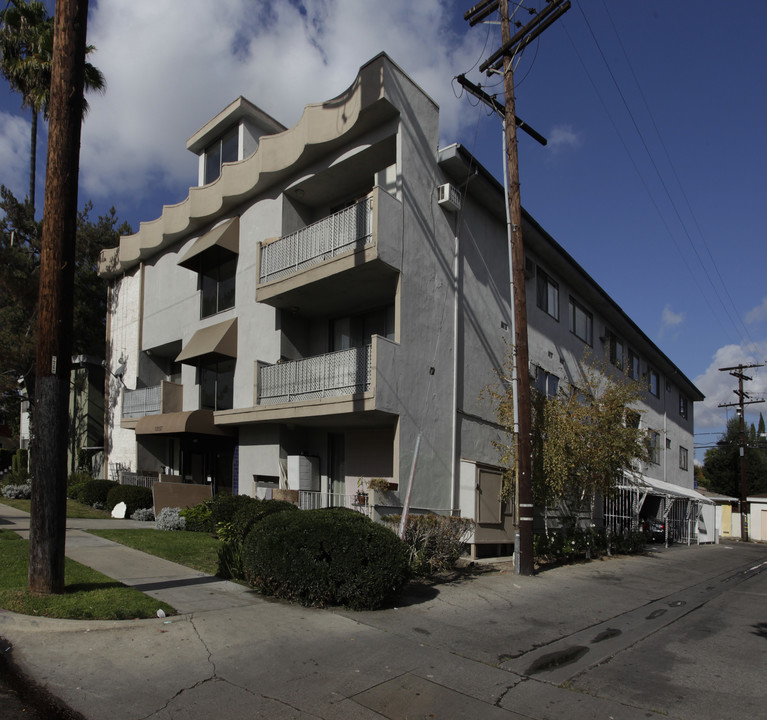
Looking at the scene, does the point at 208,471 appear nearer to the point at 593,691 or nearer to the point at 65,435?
the point at 65,435

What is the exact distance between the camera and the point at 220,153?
68.1 feet

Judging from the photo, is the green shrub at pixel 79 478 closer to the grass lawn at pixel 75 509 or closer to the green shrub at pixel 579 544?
the grass lawn at pixel 75 509

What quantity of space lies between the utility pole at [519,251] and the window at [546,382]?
268 inches

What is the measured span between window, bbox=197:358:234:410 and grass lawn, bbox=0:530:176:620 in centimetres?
964

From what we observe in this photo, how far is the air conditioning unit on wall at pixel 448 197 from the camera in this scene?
14.9m

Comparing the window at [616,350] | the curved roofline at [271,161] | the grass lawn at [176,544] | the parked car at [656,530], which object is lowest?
the parked car at [656,530]

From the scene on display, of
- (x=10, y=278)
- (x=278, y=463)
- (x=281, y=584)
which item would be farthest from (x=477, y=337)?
(x=10, y=278)

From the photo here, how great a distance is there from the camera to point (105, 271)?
25.3 meters

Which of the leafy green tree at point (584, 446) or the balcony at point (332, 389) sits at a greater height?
the balcony at point (332, 389)

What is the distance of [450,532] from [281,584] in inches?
147

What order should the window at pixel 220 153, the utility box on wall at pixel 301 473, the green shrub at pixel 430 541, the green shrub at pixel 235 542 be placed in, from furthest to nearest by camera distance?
1. the window at pixel 220 153
2. the utility box on wall at pixel 301 473
3. the green shrub at pixel 430 541
4. the green shrub at pixel 235 542

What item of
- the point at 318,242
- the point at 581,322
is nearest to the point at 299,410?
the point at 318,242

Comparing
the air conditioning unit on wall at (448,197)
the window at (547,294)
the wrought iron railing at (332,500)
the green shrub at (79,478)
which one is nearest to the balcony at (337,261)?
the air conditioning unit on wall at (448,197)

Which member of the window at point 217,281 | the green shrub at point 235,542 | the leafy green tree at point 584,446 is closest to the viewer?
the green shrub at point 235,542
